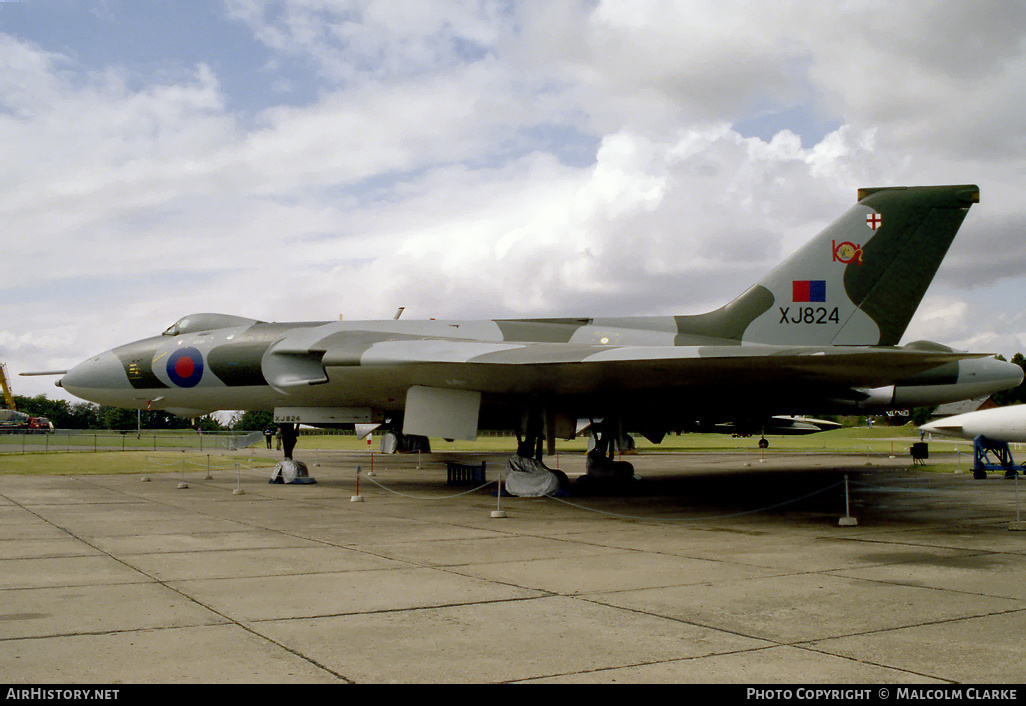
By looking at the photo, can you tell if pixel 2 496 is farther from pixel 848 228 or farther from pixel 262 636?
pixel 848 228

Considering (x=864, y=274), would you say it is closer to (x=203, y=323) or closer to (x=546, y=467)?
(x=546, y=467)

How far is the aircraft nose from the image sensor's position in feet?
48.5

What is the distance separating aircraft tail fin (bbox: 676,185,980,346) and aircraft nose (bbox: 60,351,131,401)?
444 inches

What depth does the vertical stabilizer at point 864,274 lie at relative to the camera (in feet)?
37.1

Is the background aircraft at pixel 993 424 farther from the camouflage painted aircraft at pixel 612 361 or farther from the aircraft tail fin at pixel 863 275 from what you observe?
the aircraft tail fin at pixel 863 275

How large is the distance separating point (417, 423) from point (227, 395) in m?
4.93

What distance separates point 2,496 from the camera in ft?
40.3

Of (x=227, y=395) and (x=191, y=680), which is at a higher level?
(x=227, y=395)

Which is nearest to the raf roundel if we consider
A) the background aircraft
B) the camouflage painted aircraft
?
the camouflage painted aircraft

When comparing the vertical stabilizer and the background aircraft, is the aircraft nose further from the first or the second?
the background aircraft

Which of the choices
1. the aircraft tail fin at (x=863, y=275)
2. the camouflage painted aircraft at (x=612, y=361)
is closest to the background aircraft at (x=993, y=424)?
the camouflage painted aircraft at (x=612, y=361)

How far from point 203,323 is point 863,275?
1171cm

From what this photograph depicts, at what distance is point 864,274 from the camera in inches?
456
